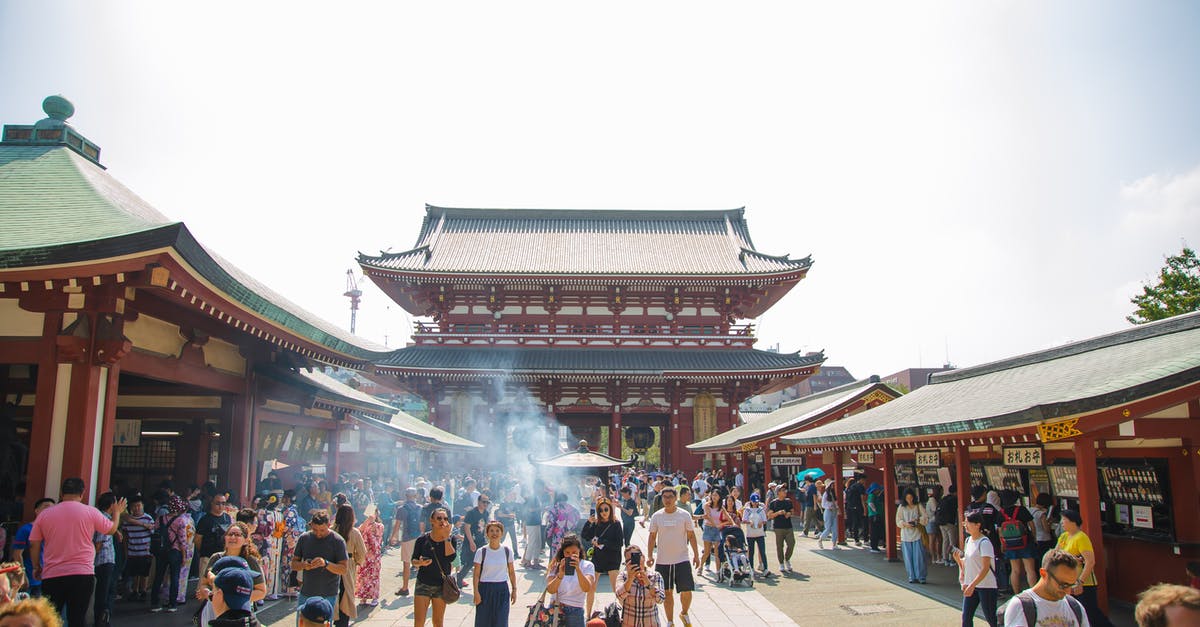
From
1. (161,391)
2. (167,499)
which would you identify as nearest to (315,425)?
(161,391)

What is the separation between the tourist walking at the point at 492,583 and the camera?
718 centimetres

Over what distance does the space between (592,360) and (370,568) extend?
797 inches

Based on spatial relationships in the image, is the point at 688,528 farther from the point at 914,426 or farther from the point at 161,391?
the point at 161,391

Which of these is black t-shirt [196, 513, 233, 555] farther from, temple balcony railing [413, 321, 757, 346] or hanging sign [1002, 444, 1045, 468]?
temple balcony railing [413, 321, 757, 346]

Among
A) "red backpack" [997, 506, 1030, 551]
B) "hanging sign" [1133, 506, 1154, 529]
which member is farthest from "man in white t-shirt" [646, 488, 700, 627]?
"hanging sign" [1133, 506, 1154, 529]

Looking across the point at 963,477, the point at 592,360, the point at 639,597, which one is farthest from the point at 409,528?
the point at 592,360

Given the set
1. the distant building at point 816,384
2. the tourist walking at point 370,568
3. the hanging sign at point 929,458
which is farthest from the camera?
the distant building at point 816,384

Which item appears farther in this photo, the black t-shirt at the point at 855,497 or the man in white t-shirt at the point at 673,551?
the black t-shirt at the point at 855,497

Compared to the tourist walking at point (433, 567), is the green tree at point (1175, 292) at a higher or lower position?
higher

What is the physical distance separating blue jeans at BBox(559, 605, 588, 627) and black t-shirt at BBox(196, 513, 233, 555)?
517cm

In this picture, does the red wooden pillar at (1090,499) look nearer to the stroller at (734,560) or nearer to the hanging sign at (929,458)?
the stroller at (734,560)

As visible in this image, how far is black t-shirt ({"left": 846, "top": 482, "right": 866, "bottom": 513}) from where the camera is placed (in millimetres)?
17245

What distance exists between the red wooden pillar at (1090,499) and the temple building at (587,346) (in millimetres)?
20809

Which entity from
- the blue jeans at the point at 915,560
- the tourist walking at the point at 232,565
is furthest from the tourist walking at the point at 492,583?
the blue jeans at the point at 915,560
